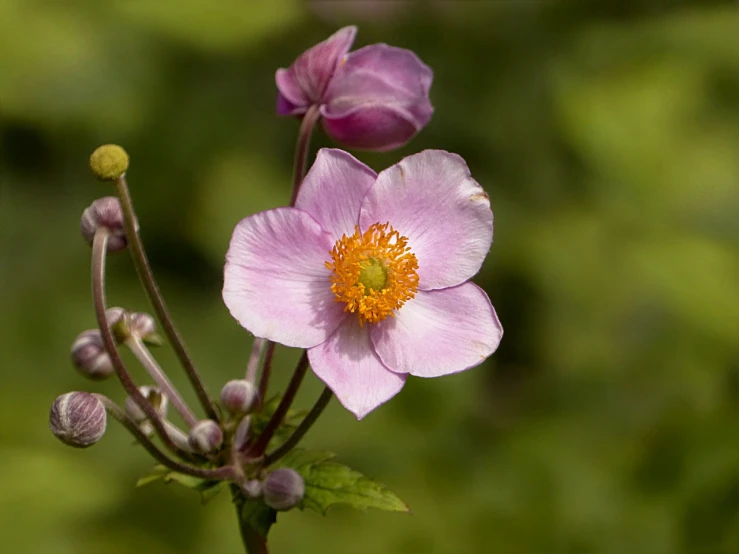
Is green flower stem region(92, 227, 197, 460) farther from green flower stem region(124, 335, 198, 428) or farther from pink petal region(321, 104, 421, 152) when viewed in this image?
pink petal region(321, 104, 421, 152)

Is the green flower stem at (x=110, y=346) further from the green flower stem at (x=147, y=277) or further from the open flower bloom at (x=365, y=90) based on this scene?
the open flower bloom at (x=365, y=90)

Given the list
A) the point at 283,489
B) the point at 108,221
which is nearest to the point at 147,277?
the point at 108,221

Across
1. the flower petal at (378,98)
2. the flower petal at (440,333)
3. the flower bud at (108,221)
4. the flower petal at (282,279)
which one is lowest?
the flower petal at (440,333)

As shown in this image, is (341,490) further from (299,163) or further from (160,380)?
(299,163)

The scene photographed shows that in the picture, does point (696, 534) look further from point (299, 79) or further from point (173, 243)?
point (173, 243)

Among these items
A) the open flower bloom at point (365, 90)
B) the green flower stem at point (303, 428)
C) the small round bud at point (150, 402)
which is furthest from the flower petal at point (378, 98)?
the small round bud at point (150, 402)

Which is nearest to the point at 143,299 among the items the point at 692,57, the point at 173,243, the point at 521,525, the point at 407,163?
the point at 173,243
